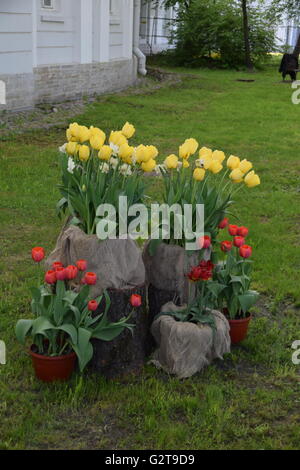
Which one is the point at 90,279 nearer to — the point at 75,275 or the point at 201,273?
the point at 75,275

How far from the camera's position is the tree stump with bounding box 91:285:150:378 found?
3.76 meters

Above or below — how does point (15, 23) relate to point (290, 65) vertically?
above

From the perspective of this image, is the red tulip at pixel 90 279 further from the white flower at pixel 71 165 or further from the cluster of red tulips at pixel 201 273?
the white flower at pixel 71 165

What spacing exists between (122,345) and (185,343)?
0.36m

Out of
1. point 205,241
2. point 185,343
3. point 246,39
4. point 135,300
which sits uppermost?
point 246,39

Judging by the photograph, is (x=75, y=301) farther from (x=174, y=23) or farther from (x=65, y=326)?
(x=174, y=23)

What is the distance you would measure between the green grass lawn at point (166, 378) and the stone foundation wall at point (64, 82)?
99.4 inches

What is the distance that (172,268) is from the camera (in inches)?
159

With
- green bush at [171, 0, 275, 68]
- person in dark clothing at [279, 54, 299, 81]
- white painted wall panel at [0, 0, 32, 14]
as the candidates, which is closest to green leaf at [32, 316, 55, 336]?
white painted wall panel at [0, 0, 32, 14]

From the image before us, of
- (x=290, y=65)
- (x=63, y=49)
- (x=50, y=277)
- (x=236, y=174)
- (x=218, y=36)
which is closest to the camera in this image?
(x=50, y=277)

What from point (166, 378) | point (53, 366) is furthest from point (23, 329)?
point (166, 378)

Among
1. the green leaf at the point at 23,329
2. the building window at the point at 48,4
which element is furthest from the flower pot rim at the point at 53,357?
the building window at the point at 48,4

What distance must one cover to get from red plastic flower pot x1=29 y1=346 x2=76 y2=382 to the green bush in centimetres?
2274

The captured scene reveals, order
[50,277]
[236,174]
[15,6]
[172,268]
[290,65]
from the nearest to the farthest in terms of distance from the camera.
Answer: [50,277] → [236,174] → [172,268] → [15,6] → [290,65]
